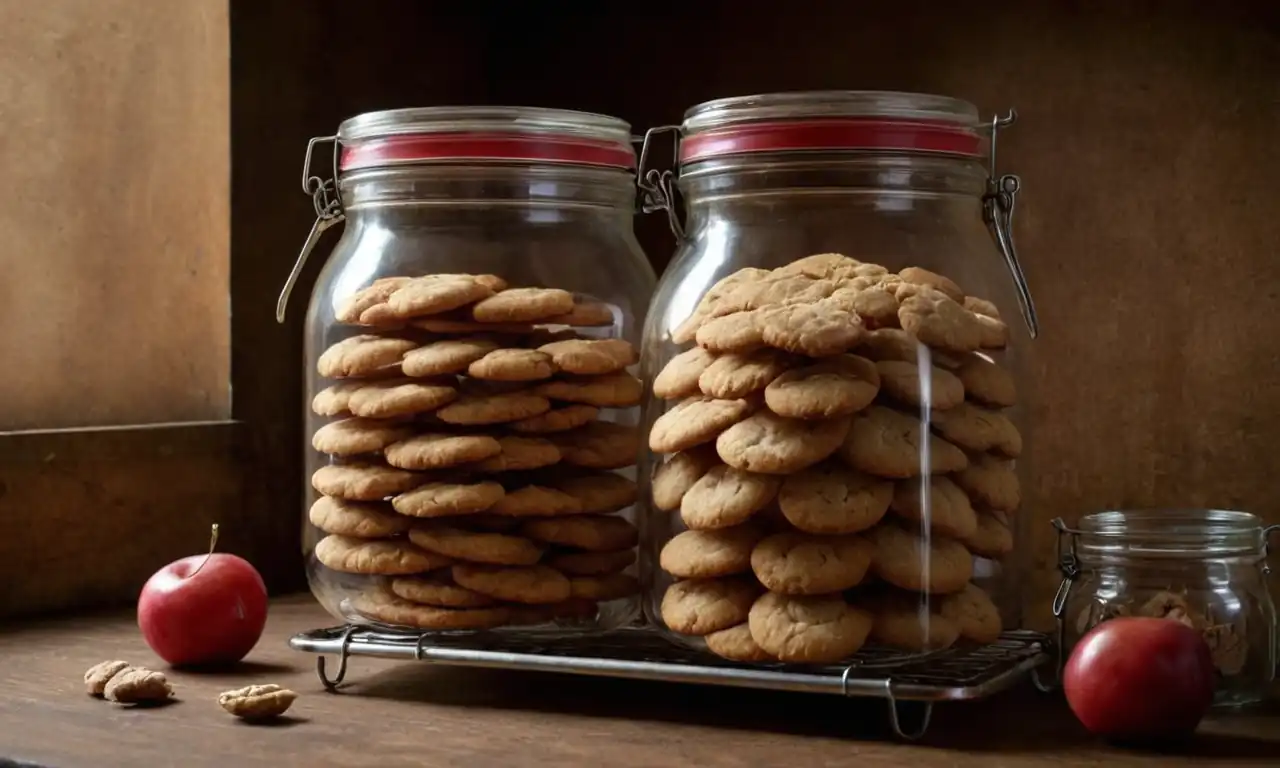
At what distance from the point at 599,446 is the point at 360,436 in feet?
0.56

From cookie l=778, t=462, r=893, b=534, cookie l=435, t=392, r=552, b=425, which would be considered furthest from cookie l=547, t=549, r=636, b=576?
cookie l=778, t=462, r=893, b=534

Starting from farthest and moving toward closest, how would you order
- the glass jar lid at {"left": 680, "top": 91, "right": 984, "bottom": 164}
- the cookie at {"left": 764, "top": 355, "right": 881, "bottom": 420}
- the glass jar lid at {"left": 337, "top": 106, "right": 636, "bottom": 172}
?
the glass jar lid at {"left": 337, "top": 106, "right": 636, "bottom": 172}, the glass jar lid at {"left": 680, "top": 91, "right": 984, "bottom": 164}, the cookie at {"left": 764, "top": 355, "right": 881, "bottom": 420}

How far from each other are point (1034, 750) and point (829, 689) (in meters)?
0.13

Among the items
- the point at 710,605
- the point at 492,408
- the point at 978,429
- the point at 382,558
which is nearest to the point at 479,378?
the point at 492,408

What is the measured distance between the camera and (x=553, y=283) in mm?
1187

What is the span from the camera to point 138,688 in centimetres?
106

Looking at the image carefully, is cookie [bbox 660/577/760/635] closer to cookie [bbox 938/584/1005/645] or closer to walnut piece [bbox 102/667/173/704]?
cookie [bbox 938/584/1005/645]

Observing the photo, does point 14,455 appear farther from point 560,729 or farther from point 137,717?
point 560,729

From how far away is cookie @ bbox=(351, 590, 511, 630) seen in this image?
3.49ft

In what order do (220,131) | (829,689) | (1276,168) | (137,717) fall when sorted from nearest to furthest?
(829,689)
(137,717)
(1276,168)
(220,131)

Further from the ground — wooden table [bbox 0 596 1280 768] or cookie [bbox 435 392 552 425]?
cookie [bbox 435 392 552 425]

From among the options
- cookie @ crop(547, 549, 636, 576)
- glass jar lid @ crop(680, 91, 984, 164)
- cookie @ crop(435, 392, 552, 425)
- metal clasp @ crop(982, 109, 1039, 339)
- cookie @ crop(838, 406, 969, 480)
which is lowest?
cookie @ crop(547, 549, 636, 576)

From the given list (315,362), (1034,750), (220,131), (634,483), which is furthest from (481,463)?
(220,131)

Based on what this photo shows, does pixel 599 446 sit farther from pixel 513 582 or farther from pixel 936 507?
pixel 936 507
